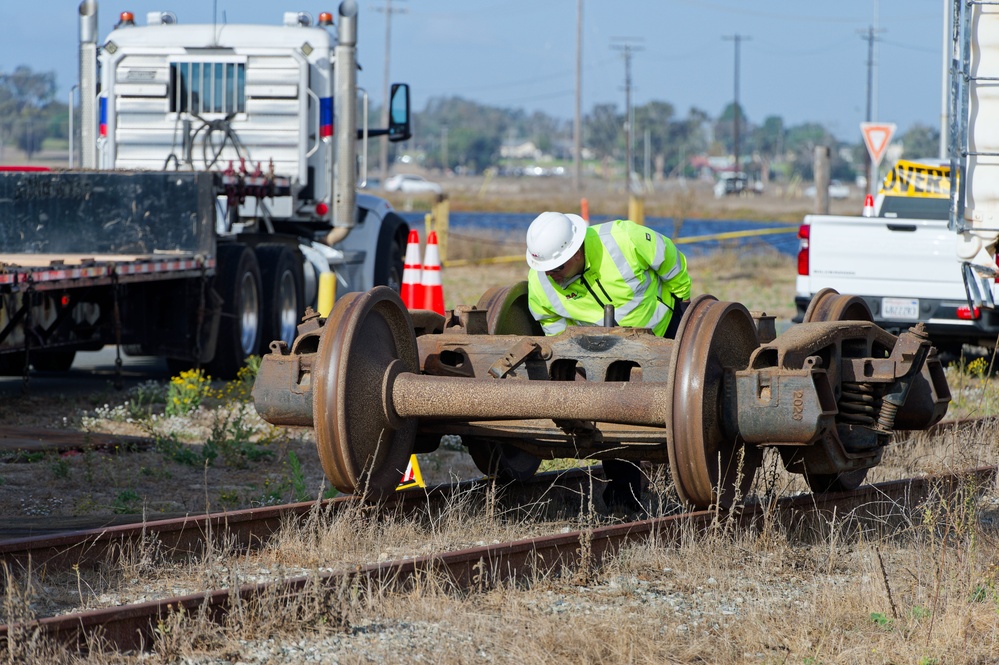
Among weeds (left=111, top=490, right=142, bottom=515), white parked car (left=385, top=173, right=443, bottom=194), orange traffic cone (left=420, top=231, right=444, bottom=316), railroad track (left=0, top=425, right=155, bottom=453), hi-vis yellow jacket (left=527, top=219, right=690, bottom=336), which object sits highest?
white parked car (left=385, top=173, right=443, bottom=194)

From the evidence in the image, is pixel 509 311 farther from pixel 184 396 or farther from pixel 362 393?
pixel 184 396

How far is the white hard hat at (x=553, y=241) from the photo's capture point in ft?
22.1

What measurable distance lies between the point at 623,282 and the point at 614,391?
4.09 feet

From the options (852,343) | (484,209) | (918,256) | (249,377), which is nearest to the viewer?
(852,343)

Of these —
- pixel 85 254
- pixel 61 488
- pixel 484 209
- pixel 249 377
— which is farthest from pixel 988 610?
pixel 484 209

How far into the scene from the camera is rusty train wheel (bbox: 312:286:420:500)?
583 cm

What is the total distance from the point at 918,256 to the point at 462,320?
24.7 ft

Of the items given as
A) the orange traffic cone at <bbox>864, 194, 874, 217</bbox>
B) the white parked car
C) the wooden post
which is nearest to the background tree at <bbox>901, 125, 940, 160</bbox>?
the white parked car

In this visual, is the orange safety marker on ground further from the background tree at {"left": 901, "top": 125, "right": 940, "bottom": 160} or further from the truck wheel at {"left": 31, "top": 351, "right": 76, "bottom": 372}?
the background tree at {"left": 901, "top": 125, "right": 940, "bottom": 160}

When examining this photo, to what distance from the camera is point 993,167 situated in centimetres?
978

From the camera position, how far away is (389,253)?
16.9 m

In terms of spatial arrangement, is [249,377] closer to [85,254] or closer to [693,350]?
[85,254]

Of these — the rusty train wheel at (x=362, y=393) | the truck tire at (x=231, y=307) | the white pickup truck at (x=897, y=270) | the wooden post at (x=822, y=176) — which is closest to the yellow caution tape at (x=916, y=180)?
the white pickup truck at (x=897, y=270)

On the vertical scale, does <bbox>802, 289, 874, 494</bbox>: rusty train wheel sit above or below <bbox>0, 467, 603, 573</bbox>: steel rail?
above
